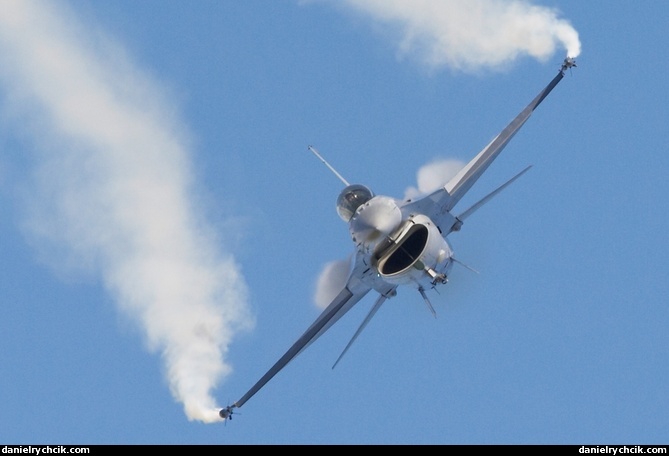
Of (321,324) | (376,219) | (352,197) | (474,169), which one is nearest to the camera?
(376,219)

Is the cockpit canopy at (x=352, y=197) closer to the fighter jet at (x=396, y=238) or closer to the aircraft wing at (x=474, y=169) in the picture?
the fighter jet at (x=396, y=238)

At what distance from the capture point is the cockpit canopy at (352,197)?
7169 centimetres

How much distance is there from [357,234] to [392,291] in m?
5.28

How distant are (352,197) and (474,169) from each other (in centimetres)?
808

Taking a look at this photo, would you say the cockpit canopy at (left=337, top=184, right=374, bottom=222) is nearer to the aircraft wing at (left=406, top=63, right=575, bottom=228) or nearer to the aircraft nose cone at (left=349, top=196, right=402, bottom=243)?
the aircraft nose cone at (left=349, top=196, right=402, bottom=243)

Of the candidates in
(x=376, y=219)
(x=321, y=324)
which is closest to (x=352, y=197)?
(x=376, y=219)

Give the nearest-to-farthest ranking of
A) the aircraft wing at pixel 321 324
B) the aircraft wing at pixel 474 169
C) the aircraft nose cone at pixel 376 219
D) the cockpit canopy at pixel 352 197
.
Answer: the aircraft nose cone at pixel 376 219
the cockpit canopy at pixel 352 197
the aircraft wing at pixel 474 169
the aircraft wing at pixel 321 324

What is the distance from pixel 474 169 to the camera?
75.2m

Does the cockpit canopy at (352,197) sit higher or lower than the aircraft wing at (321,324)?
higher

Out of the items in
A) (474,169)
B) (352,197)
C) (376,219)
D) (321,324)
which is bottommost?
(321,324)

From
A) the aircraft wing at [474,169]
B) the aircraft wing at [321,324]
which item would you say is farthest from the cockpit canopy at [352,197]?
the aircraft wing at [321,324]

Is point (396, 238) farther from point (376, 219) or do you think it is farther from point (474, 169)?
point (474, 169)
